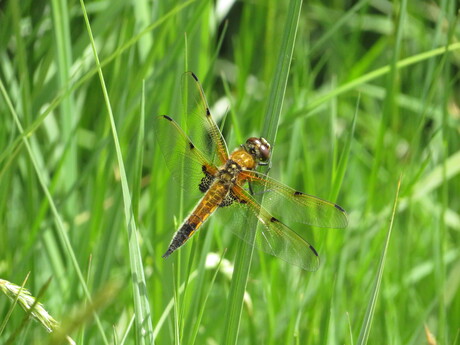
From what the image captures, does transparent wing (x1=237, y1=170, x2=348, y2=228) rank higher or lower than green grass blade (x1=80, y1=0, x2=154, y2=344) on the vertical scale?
higher

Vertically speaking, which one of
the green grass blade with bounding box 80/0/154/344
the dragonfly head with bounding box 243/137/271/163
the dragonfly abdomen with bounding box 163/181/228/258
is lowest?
the green grass blade with bounding box 80/0/154/344

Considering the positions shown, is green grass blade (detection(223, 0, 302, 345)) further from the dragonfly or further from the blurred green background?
the dragonfly

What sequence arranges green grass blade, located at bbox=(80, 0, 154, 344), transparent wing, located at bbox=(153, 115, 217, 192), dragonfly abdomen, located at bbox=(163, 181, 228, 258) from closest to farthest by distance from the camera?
green grass blade, located at bbox=(80, 0, 154, 344) → dragonfly abdomen, located at bbox=(163, 181, 228, 258) → transparent wing, located at bbox=(153, 115, 217, 192)

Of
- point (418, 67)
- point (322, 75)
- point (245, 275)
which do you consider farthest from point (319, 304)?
point (322, 75)

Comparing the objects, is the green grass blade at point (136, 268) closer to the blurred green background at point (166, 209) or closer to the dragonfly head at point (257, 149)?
the blurred green background at point (166, 209)

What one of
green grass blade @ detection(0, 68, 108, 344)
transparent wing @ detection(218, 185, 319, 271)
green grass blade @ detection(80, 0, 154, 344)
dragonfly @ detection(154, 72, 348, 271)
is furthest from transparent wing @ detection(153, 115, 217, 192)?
green grass blade @ detection(80, 0, 154, 344)

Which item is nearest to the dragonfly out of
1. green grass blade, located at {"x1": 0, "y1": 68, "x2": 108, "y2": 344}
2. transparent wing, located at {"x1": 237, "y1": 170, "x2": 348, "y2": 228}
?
transparent wing, located at {"x1": 237, "y1": 170, "x2": 348, "y2": 228}

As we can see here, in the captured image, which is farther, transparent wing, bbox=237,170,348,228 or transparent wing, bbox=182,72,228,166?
transparent wing, bbox=182,72,228,166

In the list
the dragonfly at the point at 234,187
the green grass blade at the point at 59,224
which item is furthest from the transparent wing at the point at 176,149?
the green grass blade at the point at 59,224

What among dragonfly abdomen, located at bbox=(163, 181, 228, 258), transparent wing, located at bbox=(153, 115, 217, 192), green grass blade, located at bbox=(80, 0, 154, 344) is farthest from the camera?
transparent wing, located at bbox=(153, 115, 217, 192)
